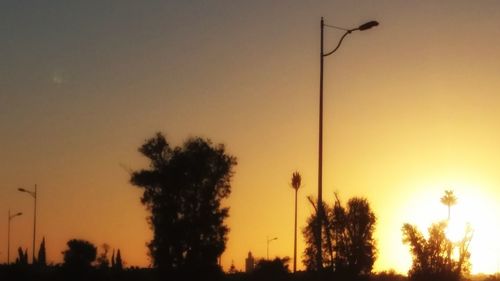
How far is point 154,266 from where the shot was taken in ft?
249

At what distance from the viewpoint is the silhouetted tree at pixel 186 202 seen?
246 feet

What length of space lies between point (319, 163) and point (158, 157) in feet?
143

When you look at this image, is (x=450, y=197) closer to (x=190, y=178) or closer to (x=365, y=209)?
(x=365, y=209)

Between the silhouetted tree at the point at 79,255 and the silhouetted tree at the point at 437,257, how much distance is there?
25676mm

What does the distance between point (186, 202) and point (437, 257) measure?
810 inches

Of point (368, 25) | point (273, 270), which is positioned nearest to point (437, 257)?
point (273, 270)

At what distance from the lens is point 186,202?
76562 millimetres

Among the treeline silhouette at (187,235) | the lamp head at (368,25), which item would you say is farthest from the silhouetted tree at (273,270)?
the lamp head at (368,25)

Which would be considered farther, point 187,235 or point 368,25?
point 187,235

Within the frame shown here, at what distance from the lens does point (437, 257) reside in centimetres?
7494

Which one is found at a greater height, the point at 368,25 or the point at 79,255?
the point at 368,25

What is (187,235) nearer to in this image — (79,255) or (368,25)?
(79,255)

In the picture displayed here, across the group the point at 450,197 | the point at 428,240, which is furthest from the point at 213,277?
the point at 450,197

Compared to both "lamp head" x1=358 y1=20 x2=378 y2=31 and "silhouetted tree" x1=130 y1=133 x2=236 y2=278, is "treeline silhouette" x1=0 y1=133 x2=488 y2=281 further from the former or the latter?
"lamp head" x1=358 y1=20 x2=378 y2=31
